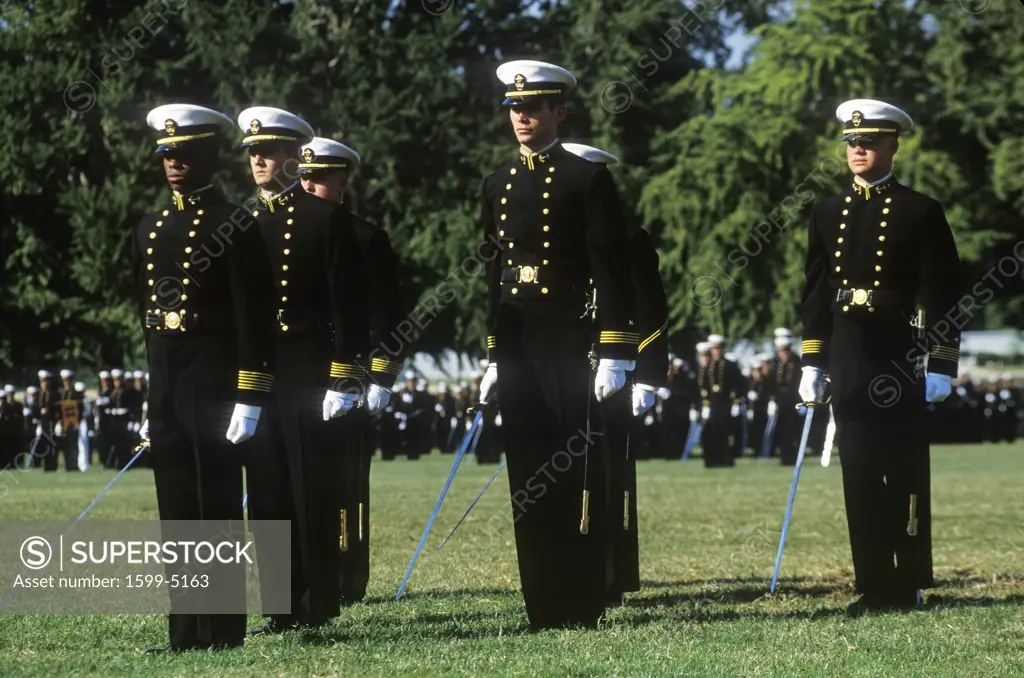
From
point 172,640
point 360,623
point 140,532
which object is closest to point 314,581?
point 360,623

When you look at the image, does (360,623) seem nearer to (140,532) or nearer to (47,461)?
(140,532)

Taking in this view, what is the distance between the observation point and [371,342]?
10.5m

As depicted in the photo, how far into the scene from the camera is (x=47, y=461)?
112 feet

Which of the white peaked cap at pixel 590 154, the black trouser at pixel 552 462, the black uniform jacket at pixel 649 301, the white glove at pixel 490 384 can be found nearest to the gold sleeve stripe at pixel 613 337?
the black trouser at pixel 552 462

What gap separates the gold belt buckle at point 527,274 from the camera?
8.65m

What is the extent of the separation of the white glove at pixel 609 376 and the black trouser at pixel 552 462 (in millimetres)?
228

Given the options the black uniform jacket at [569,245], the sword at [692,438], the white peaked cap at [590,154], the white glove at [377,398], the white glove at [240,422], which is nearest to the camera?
the white glove at [240,422]

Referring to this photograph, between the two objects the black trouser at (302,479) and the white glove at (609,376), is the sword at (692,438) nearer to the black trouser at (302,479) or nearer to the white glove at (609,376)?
the black trouser at (302,479)

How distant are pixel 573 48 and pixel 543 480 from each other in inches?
1383

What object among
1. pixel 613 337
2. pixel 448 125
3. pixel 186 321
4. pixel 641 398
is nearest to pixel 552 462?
pixel 641 398

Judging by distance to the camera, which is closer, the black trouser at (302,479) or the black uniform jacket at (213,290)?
the black uniform jacket at (213,290)

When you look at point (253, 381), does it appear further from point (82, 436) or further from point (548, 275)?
point (82, 436)

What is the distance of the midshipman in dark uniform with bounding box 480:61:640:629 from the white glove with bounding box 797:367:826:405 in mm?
1449

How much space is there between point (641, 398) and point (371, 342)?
233 centimetres
